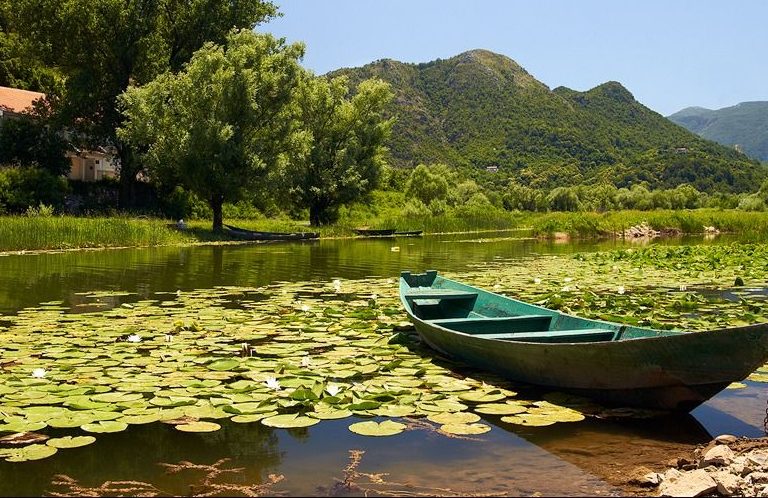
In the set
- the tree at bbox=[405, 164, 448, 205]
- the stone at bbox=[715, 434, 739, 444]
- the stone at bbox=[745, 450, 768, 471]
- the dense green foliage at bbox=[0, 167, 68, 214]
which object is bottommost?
the stone at bbox=[715, 434, 739, 444]

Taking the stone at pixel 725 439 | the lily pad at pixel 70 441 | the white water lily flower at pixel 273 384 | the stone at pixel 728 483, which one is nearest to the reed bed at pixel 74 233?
the white water lily flower at pixel 273 384

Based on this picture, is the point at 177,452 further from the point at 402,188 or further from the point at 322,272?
the point at 402,188

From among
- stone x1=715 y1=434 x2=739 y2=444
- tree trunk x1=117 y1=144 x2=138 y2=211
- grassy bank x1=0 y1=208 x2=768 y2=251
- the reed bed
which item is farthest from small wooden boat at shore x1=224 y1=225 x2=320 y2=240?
stone x1=715 y1=434 x2=739 y2=444

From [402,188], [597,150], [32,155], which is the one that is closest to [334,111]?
[32,155]

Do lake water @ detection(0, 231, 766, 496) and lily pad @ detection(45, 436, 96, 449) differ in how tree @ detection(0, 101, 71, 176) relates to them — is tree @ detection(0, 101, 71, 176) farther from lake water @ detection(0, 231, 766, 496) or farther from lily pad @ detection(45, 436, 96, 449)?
lake water @ detection(0, 231, 766, 496)

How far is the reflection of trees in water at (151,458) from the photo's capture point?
3790mm

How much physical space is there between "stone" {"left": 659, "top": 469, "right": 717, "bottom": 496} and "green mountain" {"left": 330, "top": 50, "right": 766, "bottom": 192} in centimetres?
9969

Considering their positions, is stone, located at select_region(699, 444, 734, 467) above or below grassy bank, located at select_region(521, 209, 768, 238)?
below

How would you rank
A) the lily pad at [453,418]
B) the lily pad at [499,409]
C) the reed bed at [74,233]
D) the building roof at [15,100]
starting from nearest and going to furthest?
1. the lily pad at [453,418]
2. the lily pad at [499,409]
3. the reed bed at [74,233]
4. the building roof at [15,100]

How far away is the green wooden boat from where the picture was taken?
4.42 meters

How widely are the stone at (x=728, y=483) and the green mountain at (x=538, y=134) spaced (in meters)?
99.6

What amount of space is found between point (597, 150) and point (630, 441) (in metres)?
123

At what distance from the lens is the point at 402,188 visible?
59.6 meters

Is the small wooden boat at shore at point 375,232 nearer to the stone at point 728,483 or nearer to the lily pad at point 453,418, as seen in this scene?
the lily pad at point 453,418
